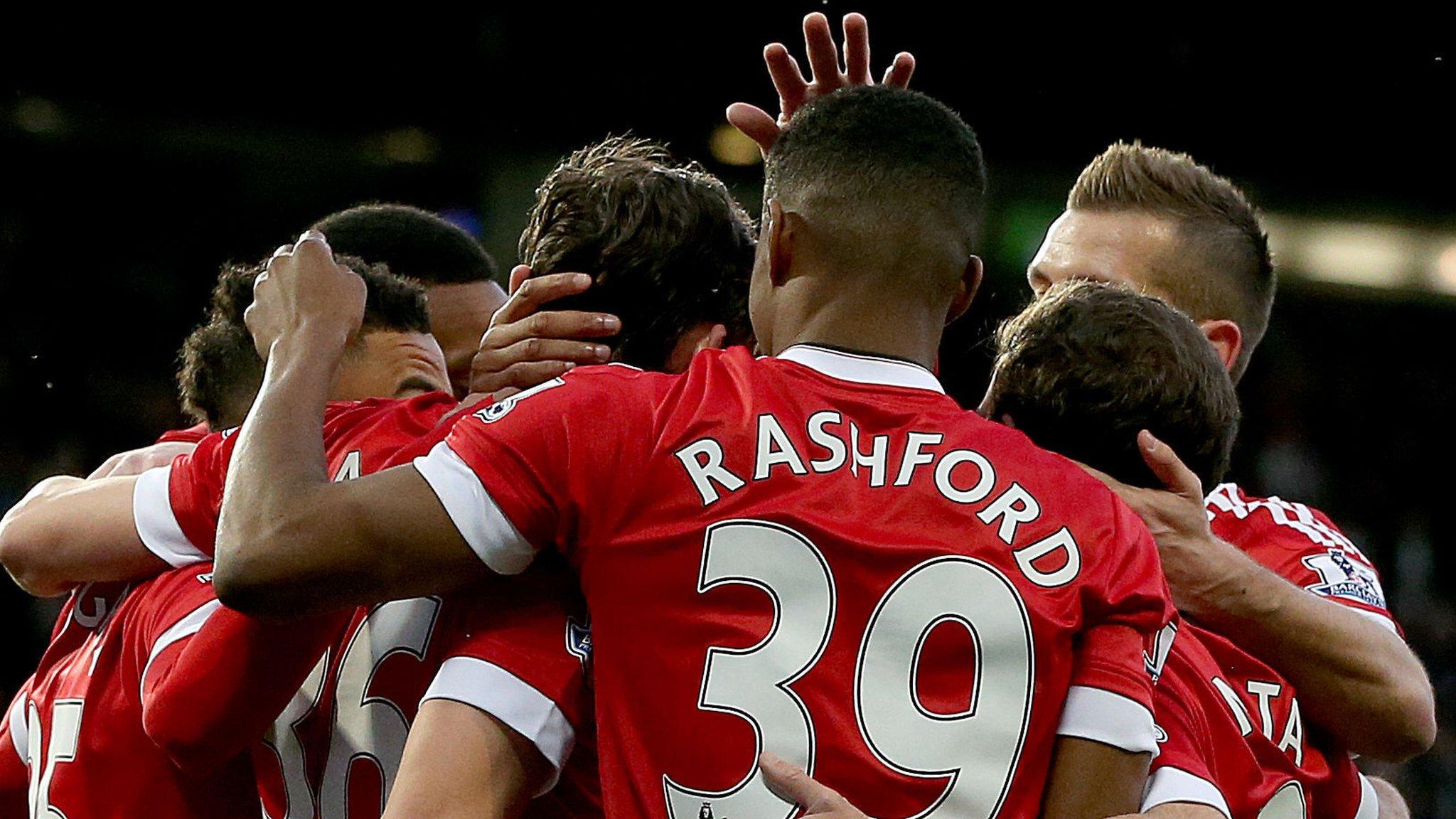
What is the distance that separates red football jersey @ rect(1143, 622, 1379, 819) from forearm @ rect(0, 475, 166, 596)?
4.56ft

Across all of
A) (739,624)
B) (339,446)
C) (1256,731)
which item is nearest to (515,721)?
(739,624)

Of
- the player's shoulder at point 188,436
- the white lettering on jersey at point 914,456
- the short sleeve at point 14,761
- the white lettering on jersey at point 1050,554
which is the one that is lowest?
the short sleeve at point 14,761

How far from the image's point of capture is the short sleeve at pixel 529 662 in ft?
5.78

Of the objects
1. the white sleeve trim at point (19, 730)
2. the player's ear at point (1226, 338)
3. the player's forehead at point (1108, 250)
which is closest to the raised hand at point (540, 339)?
the white sleeve trim at point (19, 730)

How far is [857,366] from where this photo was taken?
186 cm

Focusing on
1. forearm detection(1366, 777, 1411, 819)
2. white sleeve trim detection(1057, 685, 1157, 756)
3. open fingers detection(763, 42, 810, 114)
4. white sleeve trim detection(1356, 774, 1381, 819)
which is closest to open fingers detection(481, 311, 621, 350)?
open fingers detection(763, 42, 810, 114)

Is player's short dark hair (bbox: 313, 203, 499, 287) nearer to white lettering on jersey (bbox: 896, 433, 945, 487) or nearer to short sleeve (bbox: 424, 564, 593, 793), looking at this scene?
short sleeve (bbox: 424, 564, 593, 793)

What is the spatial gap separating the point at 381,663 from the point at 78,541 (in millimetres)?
528

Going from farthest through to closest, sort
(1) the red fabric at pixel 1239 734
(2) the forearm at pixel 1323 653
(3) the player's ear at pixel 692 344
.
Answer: (2) the forearm at pixel 1323 653 → (3) the player's ear at pixel 692 344 → (1) the red fabric at pixel 1239 734

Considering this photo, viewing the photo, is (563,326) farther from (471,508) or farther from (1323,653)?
(1323,653)

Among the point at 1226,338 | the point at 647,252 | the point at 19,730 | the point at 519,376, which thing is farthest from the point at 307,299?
the point at 1226,338

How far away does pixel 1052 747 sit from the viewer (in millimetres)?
1782

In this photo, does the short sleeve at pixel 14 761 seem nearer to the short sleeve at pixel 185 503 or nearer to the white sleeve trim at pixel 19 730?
the white sleeve trim at pixel 19 730

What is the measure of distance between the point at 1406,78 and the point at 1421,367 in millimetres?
2103
